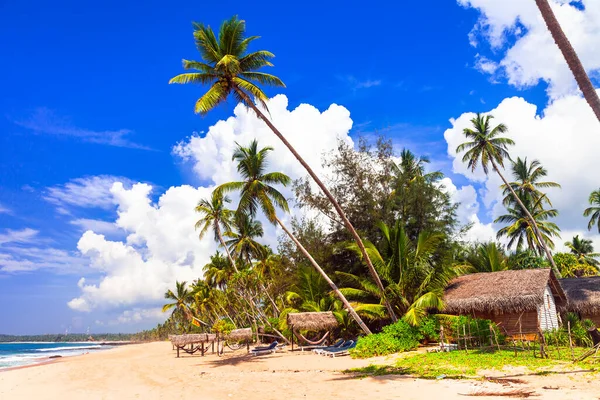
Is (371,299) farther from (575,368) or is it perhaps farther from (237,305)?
(237,305)

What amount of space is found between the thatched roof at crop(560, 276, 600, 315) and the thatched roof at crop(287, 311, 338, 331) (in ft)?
38.3

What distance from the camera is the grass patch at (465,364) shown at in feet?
35.9

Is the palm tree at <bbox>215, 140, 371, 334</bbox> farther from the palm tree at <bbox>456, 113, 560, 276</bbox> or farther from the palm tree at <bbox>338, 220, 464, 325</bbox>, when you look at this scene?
the palm tree at <bbox>456, 113, 560, 276</bbox>

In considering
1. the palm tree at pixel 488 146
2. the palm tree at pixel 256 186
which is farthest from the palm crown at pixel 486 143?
the palm tree at pixel 256 186

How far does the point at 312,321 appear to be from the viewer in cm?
2183

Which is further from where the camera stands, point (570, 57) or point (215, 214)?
point (215, 214)

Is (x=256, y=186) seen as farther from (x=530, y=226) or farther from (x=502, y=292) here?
(x=530, y=226)

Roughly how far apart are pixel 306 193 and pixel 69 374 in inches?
597

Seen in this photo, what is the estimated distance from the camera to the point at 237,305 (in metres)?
38.4

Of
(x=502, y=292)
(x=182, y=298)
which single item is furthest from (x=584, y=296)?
(x=182, y=298)

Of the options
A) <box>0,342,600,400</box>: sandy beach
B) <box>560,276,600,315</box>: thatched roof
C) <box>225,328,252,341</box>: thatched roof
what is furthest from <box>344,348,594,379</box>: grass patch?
<box>225,328,252,341</box>: thatched roof

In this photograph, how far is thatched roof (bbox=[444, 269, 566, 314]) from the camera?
59.0 feet

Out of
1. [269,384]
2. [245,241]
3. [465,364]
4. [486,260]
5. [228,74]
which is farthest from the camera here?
[245,241]

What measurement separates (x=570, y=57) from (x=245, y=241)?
2982 cm
